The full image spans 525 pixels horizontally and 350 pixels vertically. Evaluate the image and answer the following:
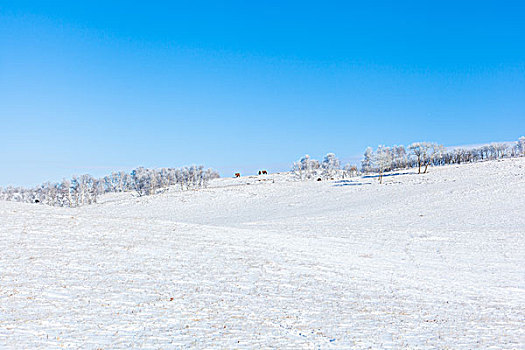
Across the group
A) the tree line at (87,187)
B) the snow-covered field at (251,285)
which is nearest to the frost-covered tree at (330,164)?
the tree line at (87,187)

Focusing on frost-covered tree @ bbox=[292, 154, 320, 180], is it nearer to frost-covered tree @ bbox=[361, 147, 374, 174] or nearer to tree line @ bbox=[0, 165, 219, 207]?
frost-covered tree @ bbox=[361, 147, 374, 174]

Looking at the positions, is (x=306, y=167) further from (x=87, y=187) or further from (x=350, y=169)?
(x=87, y=187)

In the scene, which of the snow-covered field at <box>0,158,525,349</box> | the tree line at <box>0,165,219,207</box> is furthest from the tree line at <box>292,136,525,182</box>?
the snow-covered field at <box>0,158,525,349</box>

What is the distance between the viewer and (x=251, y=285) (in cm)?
1662

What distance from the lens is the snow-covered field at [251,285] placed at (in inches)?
449

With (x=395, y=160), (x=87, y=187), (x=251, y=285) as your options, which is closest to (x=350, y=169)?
(x=395, y=160)

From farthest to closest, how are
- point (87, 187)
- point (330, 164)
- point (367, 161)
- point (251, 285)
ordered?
point (330, 164) < point (367, 161) < point (87, 187) < point (251, 285)

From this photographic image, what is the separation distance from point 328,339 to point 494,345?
5.11 m

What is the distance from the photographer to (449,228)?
122 ft

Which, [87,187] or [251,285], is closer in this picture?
[251,285]

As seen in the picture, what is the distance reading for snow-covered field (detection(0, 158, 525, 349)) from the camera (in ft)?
37.4

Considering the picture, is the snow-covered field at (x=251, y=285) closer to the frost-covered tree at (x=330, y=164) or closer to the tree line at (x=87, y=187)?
the tree line at (x=87, y=187)

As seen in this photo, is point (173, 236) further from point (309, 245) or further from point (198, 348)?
point (198, 348)

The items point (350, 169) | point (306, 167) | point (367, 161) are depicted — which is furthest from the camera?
point (350, 169)
